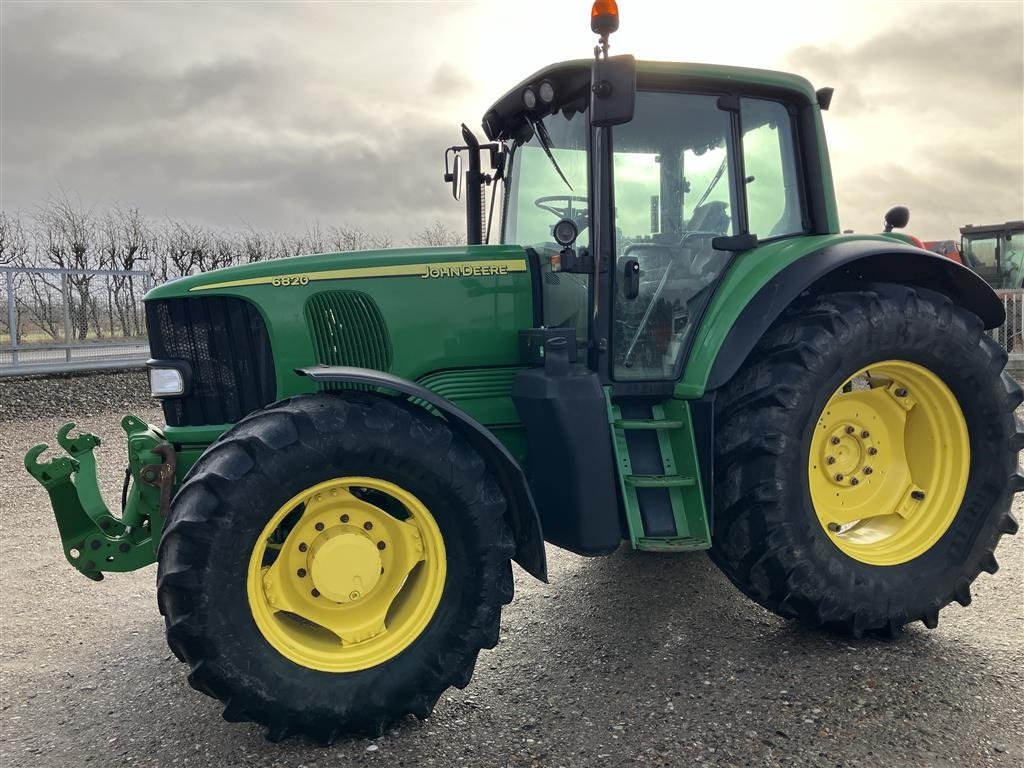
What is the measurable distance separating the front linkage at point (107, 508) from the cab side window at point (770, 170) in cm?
276

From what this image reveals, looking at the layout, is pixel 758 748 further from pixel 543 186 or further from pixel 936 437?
pixel 543 186

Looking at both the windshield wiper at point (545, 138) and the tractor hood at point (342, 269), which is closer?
the tractor hood at point (342, 269)

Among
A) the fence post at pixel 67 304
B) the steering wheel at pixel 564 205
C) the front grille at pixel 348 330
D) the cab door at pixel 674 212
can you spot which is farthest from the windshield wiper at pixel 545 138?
the fence post at pixel 67 304

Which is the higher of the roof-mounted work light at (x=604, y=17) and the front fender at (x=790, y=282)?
the roof-mounted work light at (x=604, y=17)

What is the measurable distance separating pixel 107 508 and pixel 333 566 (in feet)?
3.54

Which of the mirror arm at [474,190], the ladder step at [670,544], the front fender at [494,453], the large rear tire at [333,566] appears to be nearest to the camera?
the large rear tire at [333,566]

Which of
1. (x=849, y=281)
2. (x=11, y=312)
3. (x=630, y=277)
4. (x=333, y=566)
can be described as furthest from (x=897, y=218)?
(x=11, y=312)

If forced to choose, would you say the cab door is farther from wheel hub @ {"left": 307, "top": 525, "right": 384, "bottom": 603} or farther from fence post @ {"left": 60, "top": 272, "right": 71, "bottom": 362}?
fence post @ {"left": 60, "top": 272, "right": 71, "bottom": 362}

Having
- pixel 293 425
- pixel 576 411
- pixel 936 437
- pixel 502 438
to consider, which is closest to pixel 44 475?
pixel 293 425

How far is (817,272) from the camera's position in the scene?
11.2 ft

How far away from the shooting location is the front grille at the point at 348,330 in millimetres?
3383

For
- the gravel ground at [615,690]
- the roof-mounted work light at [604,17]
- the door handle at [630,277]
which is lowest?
the gravel ground at [615,690]

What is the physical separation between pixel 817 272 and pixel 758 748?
1870 mm

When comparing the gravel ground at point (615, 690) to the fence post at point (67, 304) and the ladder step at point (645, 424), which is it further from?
the fence post at point (67, 304)
